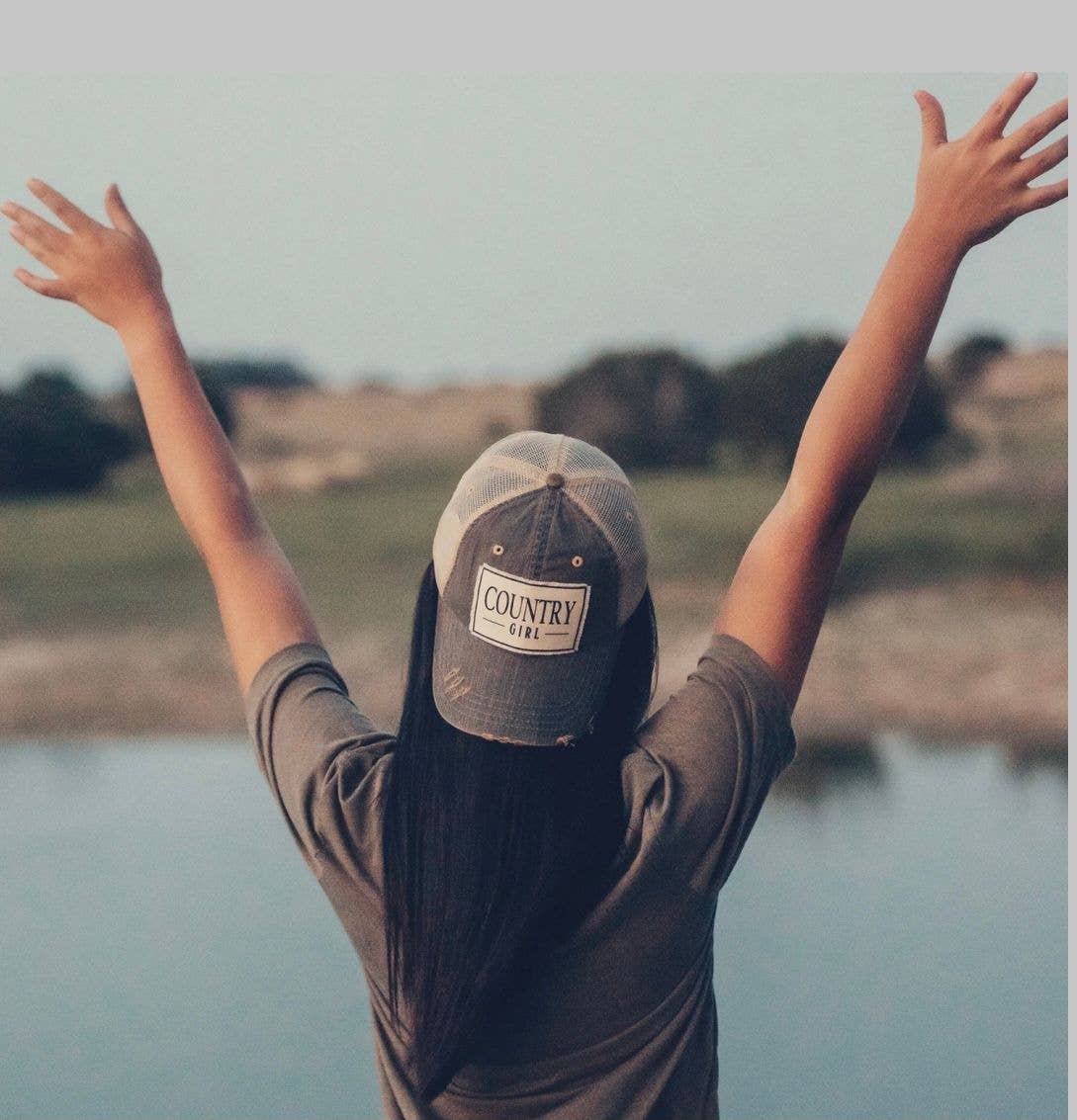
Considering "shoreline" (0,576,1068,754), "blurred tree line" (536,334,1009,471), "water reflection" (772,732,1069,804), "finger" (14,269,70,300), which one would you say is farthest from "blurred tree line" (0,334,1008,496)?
"finger" (14,269,70,300)

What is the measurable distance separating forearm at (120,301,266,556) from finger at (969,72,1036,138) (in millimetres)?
380

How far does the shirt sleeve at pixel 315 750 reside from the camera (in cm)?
64

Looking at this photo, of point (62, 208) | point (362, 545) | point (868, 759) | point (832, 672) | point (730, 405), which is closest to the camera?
point (62, 208)

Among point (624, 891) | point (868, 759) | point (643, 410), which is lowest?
point (868, 759)

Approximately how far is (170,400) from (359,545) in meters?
5.71

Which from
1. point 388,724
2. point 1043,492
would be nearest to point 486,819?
point 388,724

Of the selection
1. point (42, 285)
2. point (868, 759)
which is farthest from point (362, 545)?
point (42, 285)

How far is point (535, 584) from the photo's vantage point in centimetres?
60

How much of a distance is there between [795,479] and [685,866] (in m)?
0.18

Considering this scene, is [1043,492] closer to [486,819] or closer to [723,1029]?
[723,1029]

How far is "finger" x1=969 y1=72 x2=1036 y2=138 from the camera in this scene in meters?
0.64

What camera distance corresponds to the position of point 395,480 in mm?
6336

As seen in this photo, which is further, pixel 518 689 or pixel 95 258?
pixel 95 258

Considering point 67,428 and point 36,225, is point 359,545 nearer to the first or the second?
point 67,428
